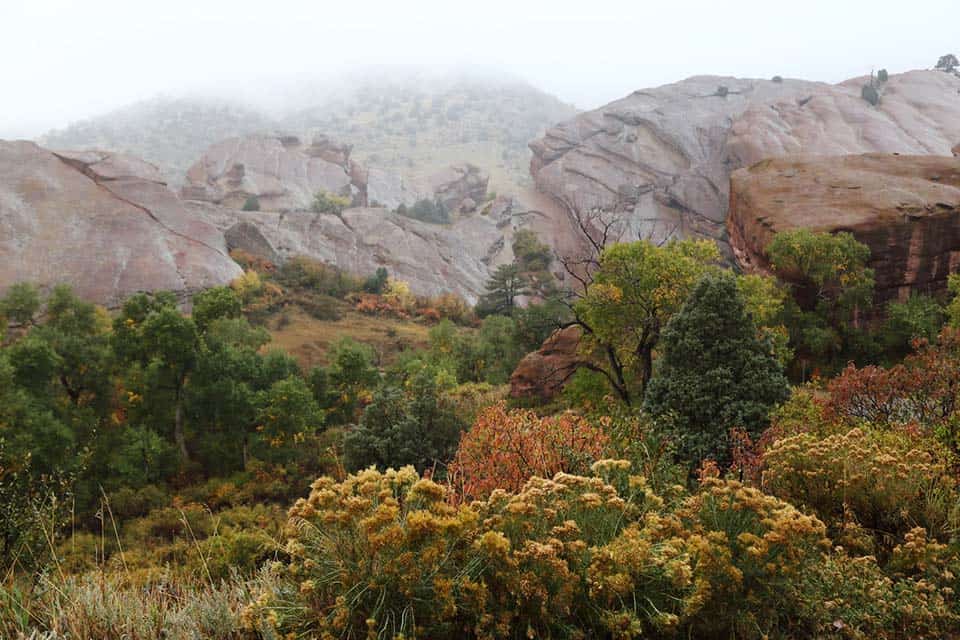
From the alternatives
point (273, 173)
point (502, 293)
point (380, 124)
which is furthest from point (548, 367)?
point (380, 124)

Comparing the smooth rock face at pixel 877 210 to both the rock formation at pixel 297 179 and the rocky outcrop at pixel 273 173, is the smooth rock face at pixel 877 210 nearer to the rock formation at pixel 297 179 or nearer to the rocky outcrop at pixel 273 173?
the rock formation at pixel 297 179

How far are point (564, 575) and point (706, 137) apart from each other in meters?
60.6

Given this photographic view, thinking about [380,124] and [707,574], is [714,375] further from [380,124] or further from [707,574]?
[380,124]

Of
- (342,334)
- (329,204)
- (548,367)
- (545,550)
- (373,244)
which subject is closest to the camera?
(545,550)

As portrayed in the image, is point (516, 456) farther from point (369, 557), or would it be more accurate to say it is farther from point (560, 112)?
point (560, 112)

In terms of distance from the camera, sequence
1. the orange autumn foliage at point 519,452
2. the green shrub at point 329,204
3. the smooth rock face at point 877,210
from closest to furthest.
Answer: the orange autumn foliage at point 519,452 → the smooth rock face at point 877,210 → the green shrub at point 329,204

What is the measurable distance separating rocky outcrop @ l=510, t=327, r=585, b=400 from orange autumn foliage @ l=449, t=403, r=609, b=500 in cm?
887

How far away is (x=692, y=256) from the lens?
13.5m

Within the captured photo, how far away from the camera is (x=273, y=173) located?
202 feet

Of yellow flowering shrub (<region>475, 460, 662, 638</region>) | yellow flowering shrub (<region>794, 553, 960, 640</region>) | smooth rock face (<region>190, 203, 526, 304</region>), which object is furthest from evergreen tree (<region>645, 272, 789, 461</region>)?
smooth rock face (<region>190, 203, 526, 304</region>)

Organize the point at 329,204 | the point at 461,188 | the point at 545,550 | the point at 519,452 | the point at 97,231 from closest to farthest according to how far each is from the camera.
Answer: the point at 545,550
the point at 519,452
the point at 97,231
the point at 329,204
the point at 461,188

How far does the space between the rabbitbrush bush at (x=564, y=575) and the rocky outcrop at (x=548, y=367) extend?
535 inches

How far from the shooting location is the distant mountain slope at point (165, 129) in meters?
103

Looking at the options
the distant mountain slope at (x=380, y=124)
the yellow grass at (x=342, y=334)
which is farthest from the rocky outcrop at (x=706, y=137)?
the yellow grass at (x=342, y=334)
